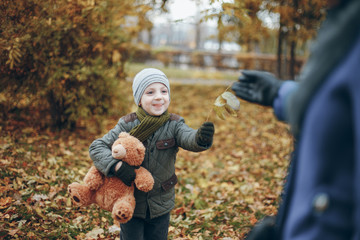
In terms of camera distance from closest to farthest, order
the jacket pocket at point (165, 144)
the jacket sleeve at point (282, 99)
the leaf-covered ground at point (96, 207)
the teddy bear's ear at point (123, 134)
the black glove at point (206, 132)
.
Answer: the jacket sleeve at point (282, 99) < the black glove at point (206, 132) < the teddy bear's ear at point (123, 134) < the jacket pocket at point (165, 144) < the leaf-covered ground at point (96, 207)

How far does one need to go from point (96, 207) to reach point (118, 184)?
197 centimetres

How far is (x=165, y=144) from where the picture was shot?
2.55m

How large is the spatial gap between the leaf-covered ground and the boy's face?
15.2 inches

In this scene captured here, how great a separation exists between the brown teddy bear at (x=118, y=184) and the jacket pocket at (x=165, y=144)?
18 centimetres

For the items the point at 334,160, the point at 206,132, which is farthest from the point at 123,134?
the point at 334,160

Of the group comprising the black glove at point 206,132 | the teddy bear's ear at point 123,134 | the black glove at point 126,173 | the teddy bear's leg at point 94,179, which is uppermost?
the black glove at point 206,132

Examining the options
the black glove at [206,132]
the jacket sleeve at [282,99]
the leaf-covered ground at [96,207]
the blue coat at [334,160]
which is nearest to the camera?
the blue coat at [334,160]

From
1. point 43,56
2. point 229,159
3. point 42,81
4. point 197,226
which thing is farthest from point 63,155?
point 229,159

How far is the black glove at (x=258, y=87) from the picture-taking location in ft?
5.36

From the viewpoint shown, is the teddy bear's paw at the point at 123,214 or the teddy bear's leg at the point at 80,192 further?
the teddy bear's leg at the point at 80,192

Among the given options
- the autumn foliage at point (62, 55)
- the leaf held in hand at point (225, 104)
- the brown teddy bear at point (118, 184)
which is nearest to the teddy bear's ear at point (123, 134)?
the brown teddy bear at point (118, 184)

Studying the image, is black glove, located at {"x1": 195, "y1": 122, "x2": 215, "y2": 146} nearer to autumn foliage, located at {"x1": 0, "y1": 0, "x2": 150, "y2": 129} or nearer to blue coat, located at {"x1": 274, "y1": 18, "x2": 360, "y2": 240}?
blue coat, located at {"x1": 274, "y1": 18, "x2": 360, "y2": 240}

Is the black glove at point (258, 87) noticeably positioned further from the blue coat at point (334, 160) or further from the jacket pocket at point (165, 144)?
the jacket pocket at point (165, 144)

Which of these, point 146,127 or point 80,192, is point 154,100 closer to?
point 146,127
